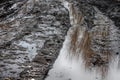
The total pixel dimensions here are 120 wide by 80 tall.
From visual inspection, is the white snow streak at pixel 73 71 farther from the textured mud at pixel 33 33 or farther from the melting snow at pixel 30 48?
the melting snow at pixel 30 48

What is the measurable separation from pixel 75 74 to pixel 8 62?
1.82 m

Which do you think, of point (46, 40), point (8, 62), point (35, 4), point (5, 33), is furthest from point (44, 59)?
point (35, 4)

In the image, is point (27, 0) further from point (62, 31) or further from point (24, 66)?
point (24, 66)

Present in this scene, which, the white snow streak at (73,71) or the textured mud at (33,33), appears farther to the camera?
the textured mud at (33,33)

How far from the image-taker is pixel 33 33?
9.88 m

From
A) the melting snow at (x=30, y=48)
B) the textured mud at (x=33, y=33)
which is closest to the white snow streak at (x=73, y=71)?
the textured mud at (x=33, y=33)

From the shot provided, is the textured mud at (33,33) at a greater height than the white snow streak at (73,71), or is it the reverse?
the textured mud at (33,33)

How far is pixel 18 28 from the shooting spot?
10359 millimetres

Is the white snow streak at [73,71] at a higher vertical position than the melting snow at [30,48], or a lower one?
lower

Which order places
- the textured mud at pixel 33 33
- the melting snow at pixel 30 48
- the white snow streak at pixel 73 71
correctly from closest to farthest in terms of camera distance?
the white snow streak at pixel 73 71, the textured mud at pixel 33 33, the melting snow at pixel 30 48

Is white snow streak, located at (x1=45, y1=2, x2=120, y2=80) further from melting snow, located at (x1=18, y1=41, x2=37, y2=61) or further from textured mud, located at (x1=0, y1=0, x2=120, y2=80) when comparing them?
melting snow, located at (x1=18, y1=41, x2=37, y2=61)

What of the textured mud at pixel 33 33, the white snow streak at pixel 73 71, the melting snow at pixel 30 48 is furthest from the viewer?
the melting snow at pixel 30 48

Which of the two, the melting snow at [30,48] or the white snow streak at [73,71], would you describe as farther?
the melting snow at [30,48]

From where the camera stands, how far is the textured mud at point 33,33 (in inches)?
275
